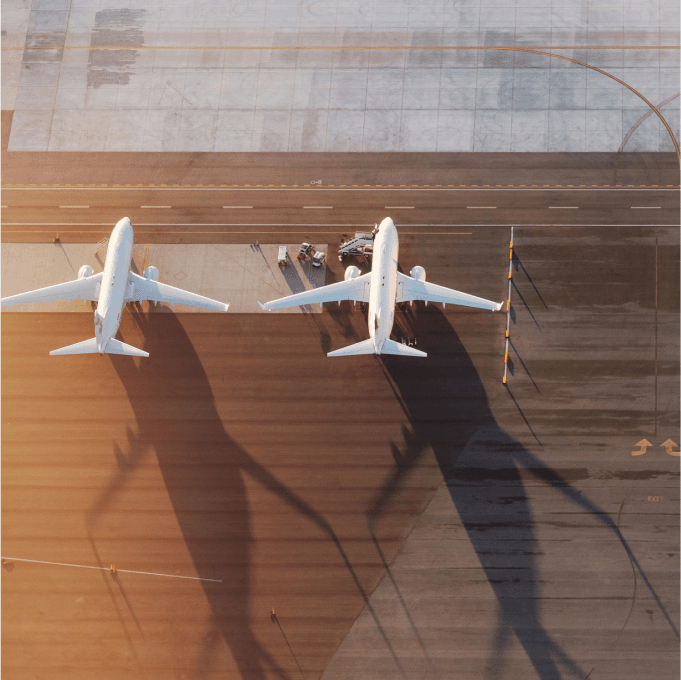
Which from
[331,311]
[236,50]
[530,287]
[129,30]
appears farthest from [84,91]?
[530,287]

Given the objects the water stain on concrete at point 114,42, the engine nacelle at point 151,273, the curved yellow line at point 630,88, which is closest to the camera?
the engine nacelle at point 151,273

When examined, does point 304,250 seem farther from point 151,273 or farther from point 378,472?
point 378,472

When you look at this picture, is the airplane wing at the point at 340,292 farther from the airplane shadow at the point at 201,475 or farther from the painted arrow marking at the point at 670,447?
the painted arrow marking at the point at 670,447

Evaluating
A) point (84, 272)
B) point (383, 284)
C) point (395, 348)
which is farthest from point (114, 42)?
point (395, 348)

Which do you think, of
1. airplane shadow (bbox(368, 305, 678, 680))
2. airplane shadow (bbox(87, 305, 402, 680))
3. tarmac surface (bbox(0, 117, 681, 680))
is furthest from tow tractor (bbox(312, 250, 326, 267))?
airplane shadow (bbox(87, 305, 402, 680))

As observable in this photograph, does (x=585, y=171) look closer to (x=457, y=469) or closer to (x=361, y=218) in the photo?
(x=361, y=218)

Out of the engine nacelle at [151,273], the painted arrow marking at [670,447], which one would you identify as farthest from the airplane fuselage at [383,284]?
the painted arrow marking at [670,447]
